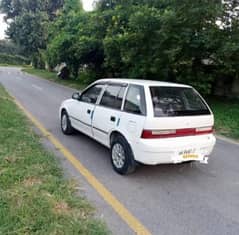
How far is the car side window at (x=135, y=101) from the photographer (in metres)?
4.89

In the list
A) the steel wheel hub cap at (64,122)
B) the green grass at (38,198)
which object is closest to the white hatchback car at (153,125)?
the green grass at (38,198)

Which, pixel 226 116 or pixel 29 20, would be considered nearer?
pixel 226 116

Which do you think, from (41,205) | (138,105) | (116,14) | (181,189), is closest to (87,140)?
(138,105)

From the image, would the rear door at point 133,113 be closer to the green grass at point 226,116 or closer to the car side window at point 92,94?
the car side window at point 92,94

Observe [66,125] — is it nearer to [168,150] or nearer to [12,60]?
[168,150]

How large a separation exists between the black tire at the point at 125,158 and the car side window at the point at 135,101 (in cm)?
52

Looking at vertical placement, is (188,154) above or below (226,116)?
above

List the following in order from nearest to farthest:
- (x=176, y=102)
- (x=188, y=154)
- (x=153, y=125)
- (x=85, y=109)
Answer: (x=153, y=125) < (x=188, y=154) < (x=176, y=102) < (x=85, y=109)

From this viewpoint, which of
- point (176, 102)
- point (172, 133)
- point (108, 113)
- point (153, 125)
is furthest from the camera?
point (108, 113)

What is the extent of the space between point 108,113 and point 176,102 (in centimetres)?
127

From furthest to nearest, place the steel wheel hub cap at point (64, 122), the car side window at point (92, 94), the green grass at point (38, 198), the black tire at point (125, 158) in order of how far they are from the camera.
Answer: the steel wheel hub cap at point (64, 122), the car side window at point (92, 94), the black tire at point (125, 158), the green grass at point (38, 198)

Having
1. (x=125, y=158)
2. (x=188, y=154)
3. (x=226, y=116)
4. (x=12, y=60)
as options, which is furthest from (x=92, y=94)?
(x=12, y=60)

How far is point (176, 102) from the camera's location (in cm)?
508

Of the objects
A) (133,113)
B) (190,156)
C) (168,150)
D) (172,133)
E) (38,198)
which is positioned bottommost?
(38,198)
